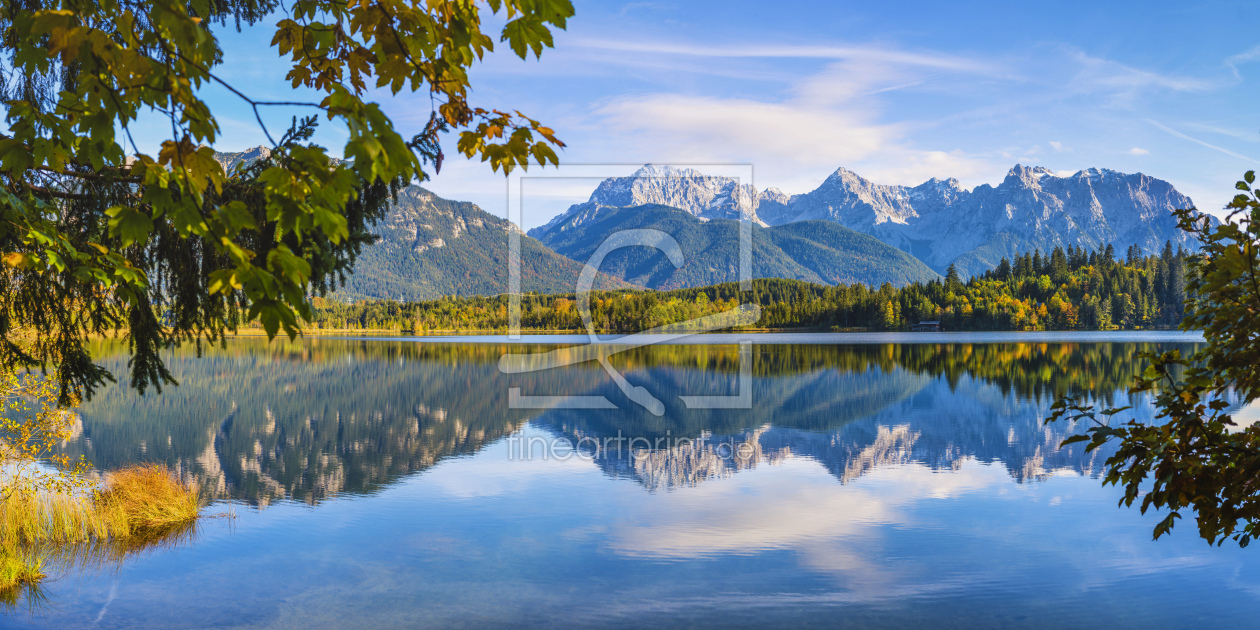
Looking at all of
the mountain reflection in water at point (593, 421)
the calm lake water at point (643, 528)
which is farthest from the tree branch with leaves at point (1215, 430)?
the mountain reflection in water at point (593, 421)

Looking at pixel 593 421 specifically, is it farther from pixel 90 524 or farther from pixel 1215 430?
pixel 1215 430

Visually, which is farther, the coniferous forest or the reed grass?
the coniferous forest

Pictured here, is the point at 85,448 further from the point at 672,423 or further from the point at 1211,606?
the point at 1211,606

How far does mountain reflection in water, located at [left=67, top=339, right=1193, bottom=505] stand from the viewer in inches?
834

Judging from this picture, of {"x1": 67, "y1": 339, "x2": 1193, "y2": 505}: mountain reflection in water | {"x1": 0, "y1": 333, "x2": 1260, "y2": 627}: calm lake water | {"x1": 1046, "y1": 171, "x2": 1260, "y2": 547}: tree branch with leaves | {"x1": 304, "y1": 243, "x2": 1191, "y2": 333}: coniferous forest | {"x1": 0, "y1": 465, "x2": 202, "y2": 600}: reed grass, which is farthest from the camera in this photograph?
{"x1": 304, "y1": 243, "x2": 1191, "y2": 333}: coniferous forest

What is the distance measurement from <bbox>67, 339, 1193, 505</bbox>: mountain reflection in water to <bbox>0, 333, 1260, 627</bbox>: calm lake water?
0.71ft

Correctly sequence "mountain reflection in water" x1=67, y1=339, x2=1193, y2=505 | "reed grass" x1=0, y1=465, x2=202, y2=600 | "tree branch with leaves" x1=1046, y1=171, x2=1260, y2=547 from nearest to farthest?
"tree branch with leaves" x1=1046, y1=171, x2=1260, y2=547 → "reed grass" x1=0, y1=465, x2=202, y2=600 → "mountain reflection in water" x1=67, y1=339, x2=1193, y2=505

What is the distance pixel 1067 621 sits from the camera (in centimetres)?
946

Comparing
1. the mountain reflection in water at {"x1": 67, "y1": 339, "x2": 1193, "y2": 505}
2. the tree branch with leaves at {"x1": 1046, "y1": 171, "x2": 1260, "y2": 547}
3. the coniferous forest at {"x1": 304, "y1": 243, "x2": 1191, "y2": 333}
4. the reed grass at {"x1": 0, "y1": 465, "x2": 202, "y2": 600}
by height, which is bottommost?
the mountain reflection in water at {"x1": 67, "y1": 339, "x2": 1193, "y2": 505}

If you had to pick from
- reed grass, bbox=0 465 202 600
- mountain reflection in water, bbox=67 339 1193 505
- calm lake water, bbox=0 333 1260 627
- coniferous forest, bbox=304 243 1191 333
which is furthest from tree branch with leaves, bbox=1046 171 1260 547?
coniferous forest, bbox=304 243 1191 333

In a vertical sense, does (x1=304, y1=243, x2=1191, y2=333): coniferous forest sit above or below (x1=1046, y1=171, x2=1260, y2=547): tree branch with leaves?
above

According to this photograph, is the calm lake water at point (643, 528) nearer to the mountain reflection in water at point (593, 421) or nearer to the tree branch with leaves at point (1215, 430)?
the mountain reflection in water at point (593, 421)

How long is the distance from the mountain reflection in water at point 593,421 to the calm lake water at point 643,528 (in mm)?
216

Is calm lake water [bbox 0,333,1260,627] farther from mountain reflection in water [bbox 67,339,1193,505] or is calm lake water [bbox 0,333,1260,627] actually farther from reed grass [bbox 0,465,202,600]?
reed grass [bbox 0,465,202,600]
